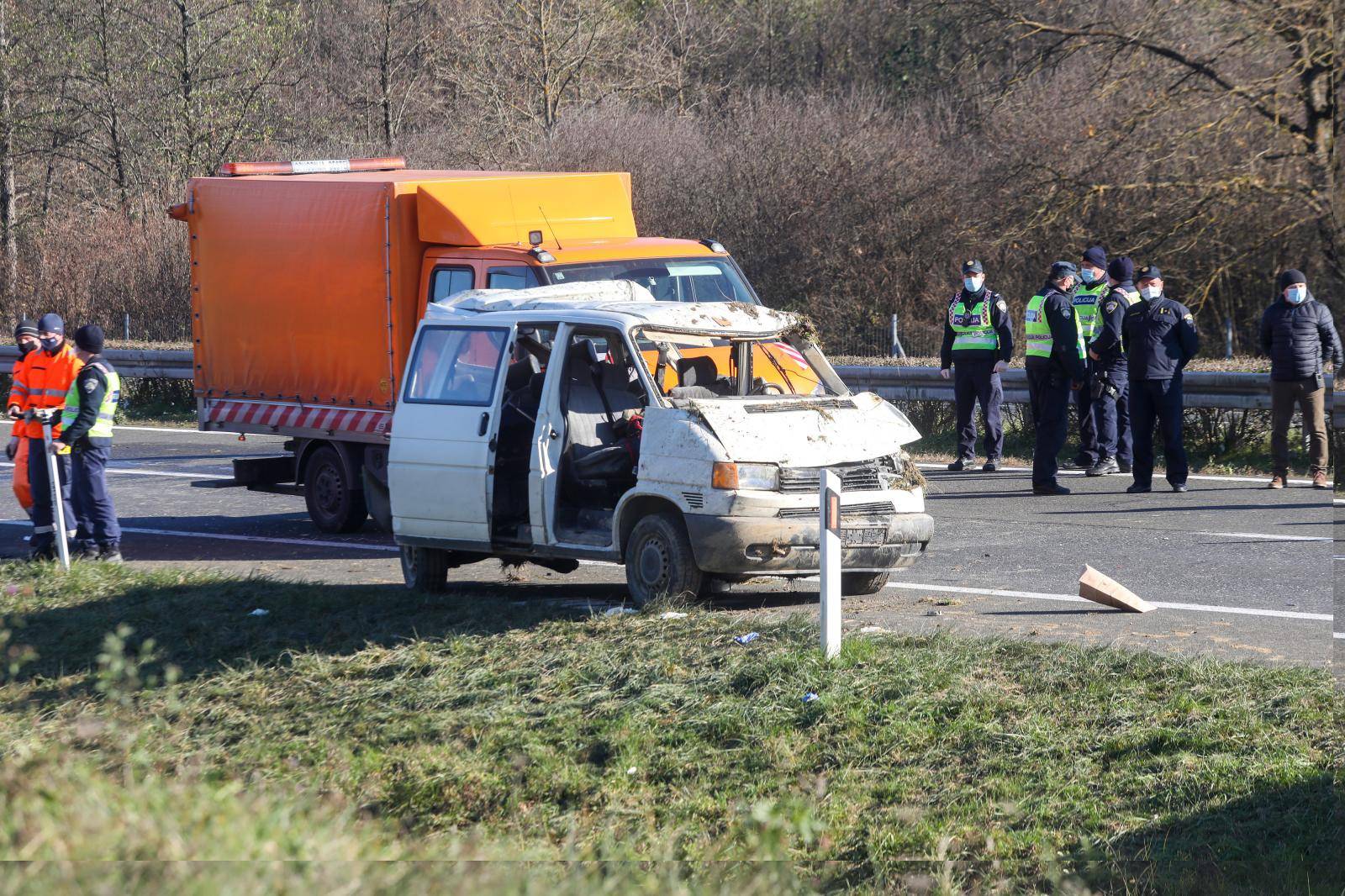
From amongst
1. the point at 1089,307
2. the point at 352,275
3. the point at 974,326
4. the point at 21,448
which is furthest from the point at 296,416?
the point at 1089,307

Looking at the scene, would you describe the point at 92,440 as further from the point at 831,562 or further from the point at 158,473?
the point at 831,562

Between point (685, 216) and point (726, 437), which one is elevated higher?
point (685, 216)

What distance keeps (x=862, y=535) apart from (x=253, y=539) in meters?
6.07

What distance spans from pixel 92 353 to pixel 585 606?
454 centimetres

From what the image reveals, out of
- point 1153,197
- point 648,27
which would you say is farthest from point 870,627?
point 648,27

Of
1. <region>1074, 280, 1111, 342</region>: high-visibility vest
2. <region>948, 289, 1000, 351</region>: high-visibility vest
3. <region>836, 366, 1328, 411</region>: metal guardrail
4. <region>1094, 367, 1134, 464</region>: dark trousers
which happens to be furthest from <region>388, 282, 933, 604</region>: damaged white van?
<region>836, 366, 1328, 411</region>: metal guardrail

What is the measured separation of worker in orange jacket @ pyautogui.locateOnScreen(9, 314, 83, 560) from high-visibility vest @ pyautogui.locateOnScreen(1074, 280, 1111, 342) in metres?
9.16

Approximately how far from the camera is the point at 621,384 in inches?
372

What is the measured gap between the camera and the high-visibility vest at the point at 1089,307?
14.8 metres

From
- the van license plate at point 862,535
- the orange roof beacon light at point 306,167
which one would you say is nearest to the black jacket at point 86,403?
the orange roof beacon light at point 306,167

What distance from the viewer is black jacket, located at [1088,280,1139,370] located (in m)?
14.3

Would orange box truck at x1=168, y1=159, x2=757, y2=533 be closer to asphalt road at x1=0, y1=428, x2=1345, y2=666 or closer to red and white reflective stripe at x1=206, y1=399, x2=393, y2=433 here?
red and white reflective stripe at x1=206, y1=399, x2=393, y2=433

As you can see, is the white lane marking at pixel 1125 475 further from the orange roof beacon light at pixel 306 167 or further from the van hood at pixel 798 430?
the orange roof beacon light at pixel 306 167

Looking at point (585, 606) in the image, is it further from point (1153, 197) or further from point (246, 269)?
point (1153, 197)
